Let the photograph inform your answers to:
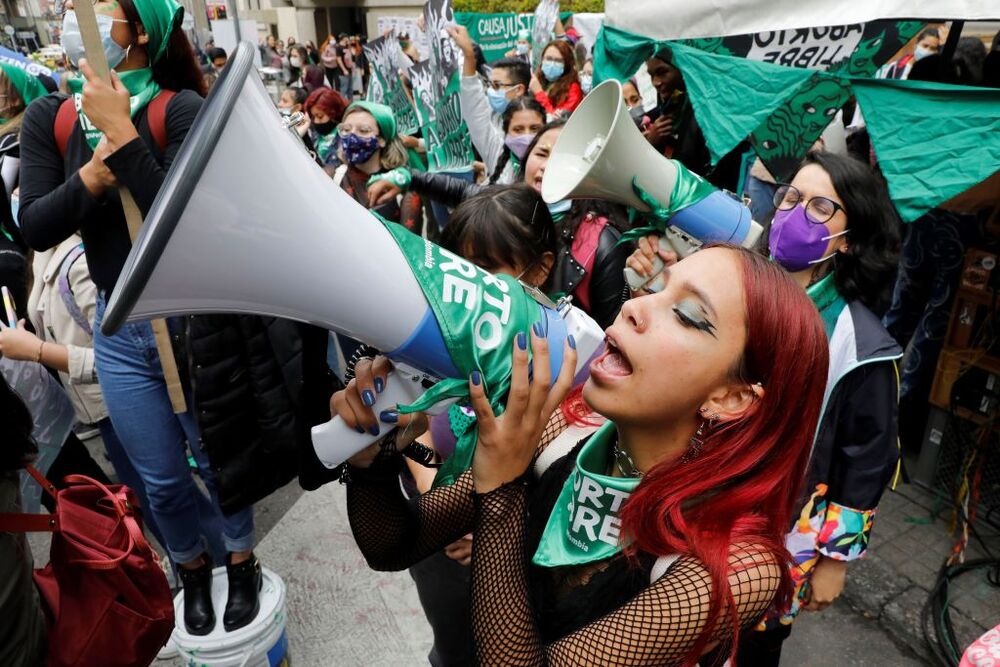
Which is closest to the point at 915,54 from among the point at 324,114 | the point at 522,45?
the point at 522,45

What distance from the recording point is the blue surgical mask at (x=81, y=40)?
176 cm

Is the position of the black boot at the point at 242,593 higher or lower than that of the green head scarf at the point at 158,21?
lower

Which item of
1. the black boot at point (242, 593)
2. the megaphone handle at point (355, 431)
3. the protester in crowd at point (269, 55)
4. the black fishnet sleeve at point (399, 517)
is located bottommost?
the protester in crowd at point (269, 55)

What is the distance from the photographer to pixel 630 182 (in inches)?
76.5

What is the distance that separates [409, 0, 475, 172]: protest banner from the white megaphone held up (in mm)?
2301

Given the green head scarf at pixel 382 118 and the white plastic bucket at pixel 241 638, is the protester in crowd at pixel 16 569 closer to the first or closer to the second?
the white plastic bucket at pixel 241 638

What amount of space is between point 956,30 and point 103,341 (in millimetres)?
3560

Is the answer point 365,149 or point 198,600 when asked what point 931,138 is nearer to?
point 365,149

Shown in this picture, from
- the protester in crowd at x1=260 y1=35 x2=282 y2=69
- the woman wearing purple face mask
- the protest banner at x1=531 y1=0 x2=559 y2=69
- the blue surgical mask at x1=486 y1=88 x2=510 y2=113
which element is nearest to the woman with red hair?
the woman wearing purple face mask

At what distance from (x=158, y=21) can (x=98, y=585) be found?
1493 mm

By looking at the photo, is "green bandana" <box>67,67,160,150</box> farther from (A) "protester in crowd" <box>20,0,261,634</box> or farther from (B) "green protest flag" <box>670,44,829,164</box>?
(B) "green protest flag" <box>670,44,829,164</box>

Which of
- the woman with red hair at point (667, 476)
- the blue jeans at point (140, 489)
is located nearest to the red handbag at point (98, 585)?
the woman with red hair at point (667, 476)

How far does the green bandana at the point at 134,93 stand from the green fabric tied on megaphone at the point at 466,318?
1.21 metres

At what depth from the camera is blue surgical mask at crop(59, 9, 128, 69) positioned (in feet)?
5.79
